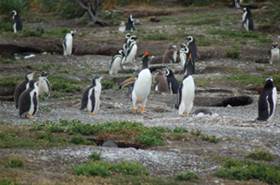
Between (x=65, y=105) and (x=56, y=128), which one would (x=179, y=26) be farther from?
(x=56, y=128)

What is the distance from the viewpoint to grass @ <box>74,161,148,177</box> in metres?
12.1

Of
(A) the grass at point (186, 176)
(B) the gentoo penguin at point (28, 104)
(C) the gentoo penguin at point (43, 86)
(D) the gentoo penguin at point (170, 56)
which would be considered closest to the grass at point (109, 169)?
(A) the grass at point (186, 176)

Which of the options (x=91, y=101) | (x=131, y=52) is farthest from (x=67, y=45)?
(x=91, y=101)

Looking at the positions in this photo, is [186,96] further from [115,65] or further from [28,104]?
[115,65]

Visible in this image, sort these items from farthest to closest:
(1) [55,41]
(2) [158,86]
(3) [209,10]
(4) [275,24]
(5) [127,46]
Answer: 1. (3) [209,10]
2. (4) [275,24]
3. (1) [55,41]
4. (5) [127,46]
5. (2) [158,86]

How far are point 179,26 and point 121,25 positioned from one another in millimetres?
3393

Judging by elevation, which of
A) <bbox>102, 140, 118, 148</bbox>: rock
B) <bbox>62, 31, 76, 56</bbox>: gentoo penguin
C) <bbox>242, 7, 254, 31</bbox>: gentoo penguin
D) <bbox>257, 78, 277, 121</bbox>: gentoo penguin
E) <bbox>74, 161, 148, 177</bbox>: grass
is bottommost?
<bbox>62, 31, 76, 56</bbox>: gentoo penguin

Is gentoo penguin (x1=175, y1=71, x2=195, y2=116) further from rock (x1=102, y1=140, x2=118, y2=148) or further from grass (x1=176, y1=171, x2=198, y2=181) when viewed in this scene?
grass (x1=176, y1=171, x2=198, y2=181)

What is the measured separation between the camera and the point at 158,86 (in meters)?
27.2

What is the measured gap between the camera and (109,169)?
12.4 meters

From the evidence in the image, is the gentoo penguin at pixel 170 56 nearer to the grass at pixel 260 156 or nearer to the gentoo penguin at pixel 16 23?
the gentoo penguin at pixel 16 23

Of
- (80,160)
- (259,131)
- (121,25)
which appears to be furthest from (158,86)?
(121,25)

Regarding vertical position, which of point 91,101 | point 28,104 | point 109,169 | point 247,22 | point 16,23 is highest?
point 109,169

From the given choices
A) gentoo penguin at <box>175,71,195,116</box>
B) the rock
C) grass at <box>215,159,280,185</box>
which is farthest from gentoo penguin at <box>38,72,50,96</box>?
grass at <box>215,159,280,185</box>
